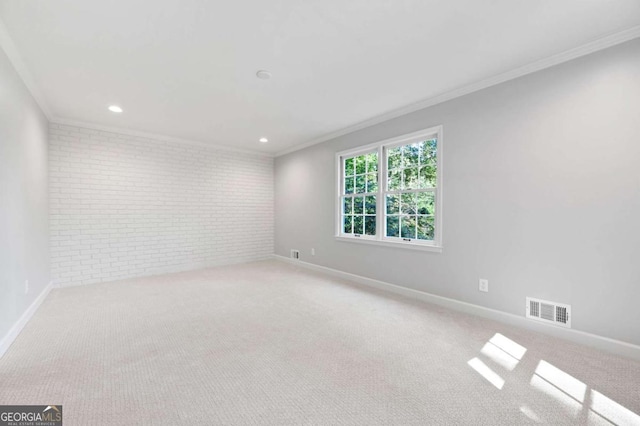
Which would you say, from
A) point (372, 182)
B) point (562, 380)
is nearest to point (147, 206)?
point (372, 182)

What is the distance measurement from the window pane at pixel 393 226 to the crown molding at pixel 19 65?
422 centimetres

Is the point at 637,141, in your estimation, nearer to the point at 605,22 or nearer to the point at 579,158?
the point at 579,158

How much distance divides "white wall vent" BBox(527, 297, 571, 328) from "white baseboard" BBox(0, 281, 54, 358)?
4.58 metres

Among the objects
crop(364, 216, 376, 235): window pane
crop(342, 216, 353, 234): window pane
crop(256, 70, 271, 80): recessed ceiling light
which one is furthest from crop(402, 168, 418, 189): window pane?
crop(256, 70, 271, 80): recessed ceiling light

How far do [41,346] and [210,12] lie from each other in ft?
9.96

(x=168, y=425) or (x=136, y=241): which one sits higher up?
(x=136, y=241)

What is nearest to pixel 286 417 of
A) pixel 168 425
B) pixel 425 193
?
pixel 168 425

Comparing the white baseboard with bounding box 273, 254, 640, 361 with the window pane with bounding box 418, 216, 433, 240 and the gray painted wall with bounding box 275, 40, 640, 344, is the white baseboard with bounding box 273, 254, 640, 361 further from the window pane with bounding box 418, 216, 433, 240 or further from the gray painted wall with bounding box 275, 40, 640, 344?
the window pane with bounding box 418, 216, 433, 240

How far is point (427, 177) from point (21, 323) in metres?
4.64

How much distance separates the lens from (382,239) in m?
4.01

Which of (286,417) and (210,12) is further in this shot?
(210,12)

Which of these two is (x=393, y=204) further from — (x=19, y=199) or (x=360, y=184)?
(x=19, y=199)

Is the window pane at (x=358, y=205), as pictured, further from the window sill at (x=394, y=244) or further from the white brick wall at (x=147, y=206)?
the white brick wall at (x=147, y=206)

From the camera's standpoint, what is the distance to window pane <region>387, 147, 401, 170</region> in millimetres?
3869
